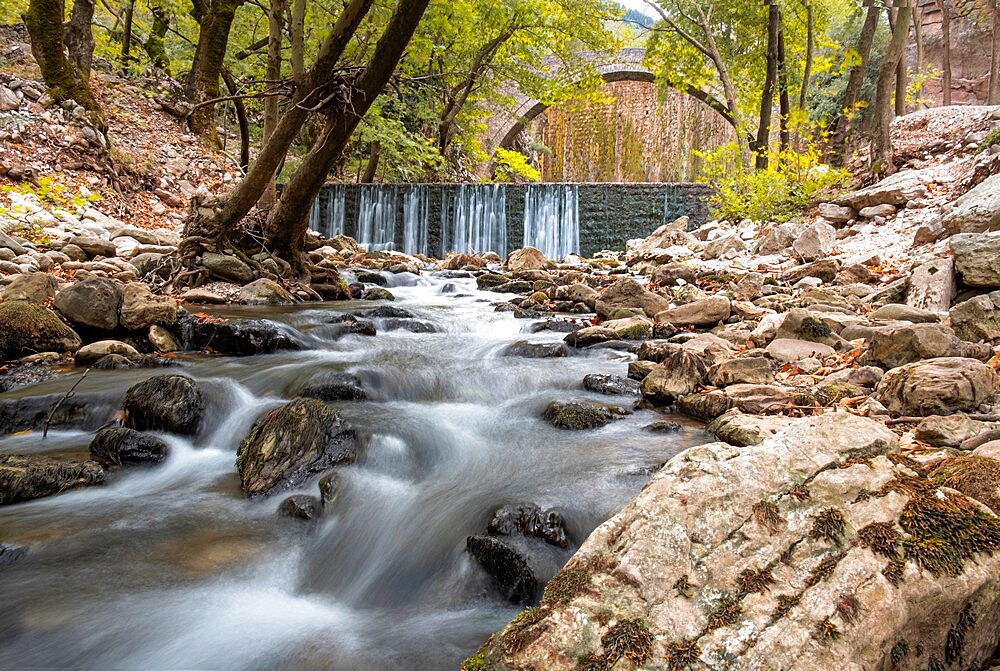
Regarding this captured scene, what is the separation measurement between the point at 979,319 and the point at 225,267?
7.59 metres

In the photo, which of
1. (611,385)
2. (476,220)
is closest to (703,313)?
(611,385)

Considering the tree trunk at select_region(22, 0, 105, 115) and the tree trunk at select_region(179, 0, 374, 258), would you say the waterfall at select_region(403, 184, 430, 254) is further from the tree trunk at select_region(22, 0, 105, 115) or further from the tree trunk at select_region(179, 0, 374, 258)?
the tree trunk at select_region(179, 0, 374, 258)

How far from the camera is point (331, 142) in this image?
7.00 meters

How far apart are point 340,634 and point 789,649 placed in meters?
1.52

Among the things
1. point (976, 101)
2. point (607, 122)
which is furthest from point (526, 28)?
point (976, 101)

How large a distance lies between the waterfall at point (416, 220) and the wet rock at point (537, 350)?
9.94 m

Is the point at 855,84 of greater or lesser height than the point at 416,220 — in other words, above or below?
above

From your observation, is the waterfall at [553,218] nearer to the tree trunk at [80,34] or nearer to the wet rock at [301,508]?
the tree trunk at [80,34]

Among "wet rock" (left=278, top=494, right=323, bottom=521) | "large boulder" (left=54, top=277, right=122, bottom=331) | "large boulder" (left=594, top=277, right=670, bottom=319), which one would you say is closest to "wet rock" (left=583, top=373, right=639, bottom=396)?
"wet rock" (left=278, top=494, right=323, bottom=521)

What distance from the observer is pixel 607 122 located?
80.2 ft

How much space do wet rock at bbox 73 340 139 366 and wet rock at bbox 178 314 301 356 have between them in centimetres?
61

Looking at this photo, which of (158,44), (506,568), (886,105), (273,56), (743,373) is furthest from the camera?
(158,44)

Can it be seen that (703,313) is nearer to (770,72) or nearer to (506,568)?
(506,568)

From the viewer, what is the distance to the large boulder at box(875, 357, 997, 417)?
2908mm
